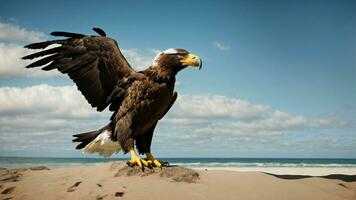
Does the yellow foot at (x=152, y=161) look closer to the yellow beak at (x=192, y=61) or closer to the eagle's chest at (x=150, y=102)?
the eagle's chest at (x=150, y=102)

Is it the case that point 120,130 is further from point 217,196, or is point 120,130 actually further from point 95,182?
point 217,196

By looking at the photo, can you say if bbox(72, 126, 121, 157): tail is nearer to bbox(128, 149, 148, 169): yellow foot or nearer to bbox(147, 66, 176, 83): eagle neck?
bbox(128, 149, 148, 169): yellow foot

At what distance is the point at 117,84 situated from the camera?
5629 millimetres

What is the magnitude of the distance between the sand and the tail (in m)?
0.32

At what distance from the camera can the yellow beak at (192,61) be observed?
5.03 metres

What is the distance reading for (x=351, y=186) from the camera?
609cm

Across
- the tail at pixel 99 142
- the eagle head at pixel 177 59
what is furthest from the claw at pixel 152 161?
the eagle head at pixel 177 59

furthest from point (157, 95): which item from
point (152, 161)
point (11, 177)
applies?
point (11, 177)

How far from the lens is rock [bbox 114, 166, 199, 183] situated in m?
4.96

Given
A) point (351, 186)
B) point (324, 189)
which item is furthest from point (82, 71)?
point (351, 186)

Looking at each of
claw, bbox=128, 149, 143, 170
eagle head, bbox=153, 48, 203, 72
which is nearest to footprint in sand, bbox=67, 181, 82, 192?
claw, bbox=128, 149, 143, 170

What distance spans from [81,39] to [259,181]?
138 inches

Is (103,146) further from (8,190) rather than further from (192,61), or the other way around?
(192,61)

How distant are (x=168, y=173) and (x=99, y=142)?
4.56 feet
